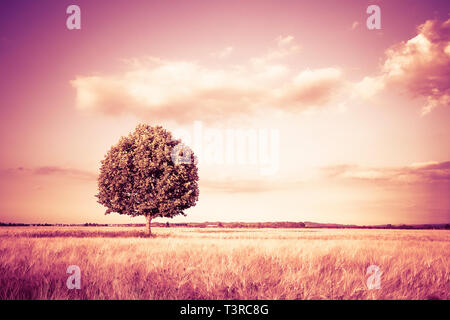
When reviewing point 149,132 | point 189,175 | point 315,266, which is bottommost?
point 315,266

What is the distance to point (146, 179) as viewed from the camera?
27.8 m

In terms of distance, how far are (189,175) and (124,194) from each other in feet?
23.7

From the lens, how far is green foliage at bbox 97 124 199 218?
2786 centimetres

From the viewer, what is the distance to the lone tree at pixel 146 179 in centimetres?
2786

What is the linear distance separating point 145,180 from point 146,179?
0.77ft

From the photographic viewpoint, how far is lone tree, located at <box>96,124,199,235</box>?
27.9 meters

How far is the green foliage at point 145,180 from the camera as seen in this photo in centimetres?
2786
